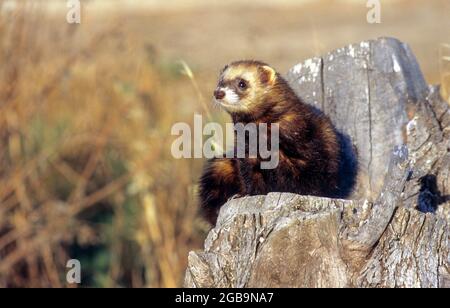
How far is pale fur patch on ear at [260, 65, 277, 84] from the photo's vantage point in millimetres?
5035

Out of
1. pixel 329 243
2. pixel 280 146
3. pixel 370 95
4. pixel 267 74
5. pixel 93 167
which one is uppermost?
pixel 267 74

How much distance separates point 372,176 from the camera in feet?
15.5

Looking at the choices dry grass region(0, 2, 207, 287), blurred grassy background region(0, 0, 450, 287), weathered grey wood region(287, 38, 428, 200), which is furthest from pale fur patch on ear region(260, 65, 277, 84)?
dry grass region(0, 2, 207, 287)

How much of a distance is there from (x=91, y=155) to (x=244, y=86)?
297cm

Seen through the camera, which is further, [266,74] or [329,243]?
[266,74]

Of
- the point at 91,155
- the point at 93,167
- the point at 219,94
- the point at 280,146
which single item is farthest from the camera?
the point at 91,155

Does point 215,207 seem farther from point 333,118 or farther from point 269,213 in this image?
point 269,213

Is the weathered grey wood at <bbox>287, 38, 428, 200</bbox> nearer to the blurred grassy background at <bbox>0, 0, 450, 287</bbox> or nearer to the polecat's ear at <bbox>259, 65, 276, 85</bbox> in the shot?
the polecat's ear at <bbox>259, 65, 276, 85</bbox>

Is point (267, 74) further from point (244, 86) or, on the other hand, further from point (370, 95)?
point (370, 95)

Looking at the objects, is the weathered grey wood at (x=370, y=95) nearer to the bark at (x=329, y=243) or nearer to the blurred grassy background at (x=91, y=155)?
the bark at (x=329, y=243)

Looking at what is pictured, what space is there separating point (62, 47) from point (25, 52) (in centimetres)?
29

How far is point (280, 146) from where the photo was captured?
15.9 feet

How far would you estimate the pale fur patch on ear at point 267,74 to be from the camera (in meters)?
5.04

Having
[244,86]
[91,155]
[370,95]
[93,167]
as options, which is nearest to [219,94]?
[244,86]
